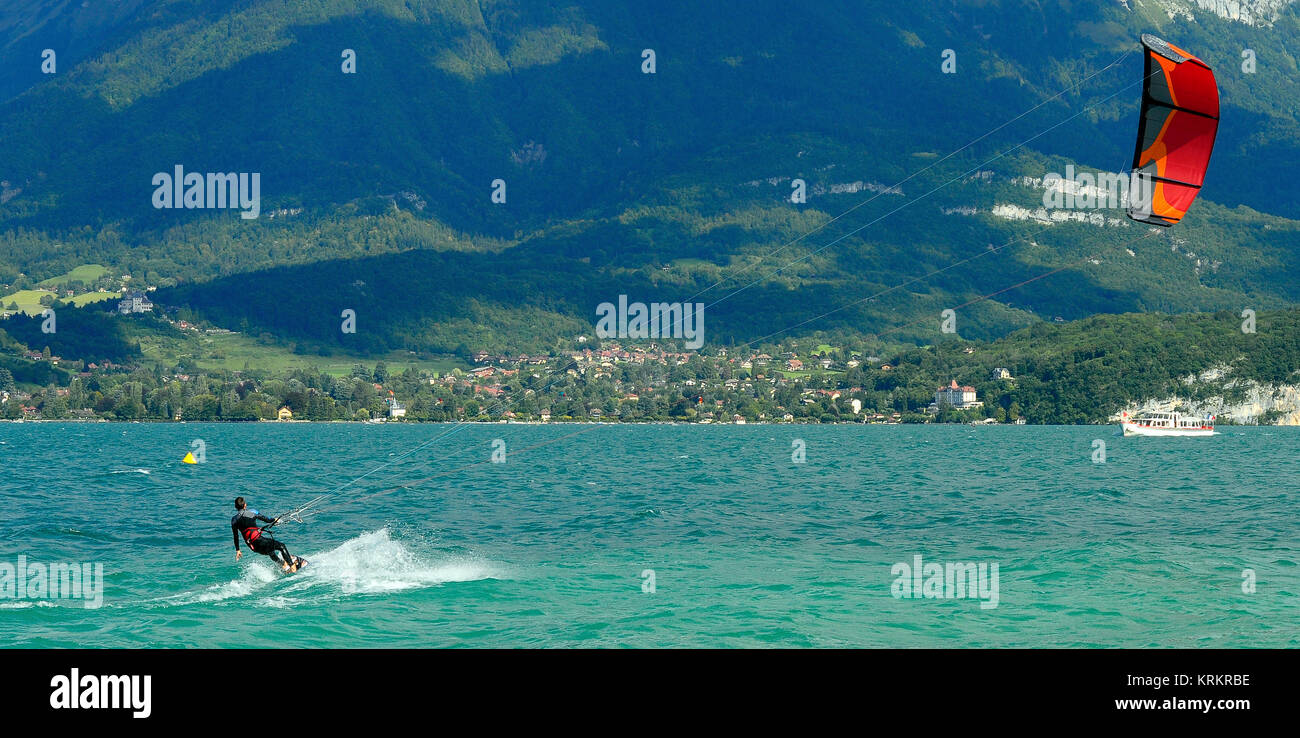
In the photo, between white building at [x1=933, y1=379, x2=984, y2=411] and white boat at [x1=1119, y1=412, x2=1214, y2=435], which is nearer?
white boat at [x1=1119, y1=412, x2=1214, y2=435]

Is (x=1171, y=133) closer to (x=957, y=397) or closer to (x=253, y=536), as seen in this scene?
(x=253, y=536)

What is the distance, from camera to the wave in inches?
851

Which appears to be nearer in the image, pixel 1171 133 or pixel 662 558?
pixel 1171 133

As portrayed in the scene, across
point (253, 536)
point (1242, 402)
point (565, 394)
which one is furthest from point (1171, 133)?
point (1242, 402)

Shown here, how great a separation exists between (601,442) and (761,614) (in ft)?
293

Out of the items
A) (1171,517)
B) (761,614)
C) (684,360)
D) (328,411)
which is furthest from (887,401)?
(761,614)

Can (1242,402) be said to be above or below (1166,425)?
above

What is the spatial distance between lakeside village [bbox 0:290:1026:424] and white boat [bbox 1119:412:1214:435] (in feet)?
82.9

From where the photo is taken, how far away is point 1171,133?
1628cm

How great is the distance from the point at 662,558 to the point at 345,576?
6.83 m

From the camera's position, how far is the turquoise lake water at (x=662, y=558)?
752 inches

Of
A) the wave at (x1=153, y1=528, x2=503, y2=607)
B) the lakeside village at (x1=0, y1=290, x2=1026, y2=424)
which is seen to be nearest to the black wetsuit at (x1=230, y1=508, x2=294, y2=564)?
the wave at (x1=153, y1=528, x2=503, y2=607)

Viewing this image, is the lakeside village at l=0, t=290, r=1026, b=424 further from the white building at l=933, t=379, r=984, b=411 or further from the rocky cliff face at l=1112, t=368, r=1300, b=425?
the rocky cliff face at l=1112, t=368, r=1300, b=425

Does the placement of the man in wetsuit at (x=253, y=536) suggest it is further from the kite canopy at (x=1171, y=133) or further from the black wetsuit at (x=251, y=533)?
the kite canopy at (x=1171, y=133)
